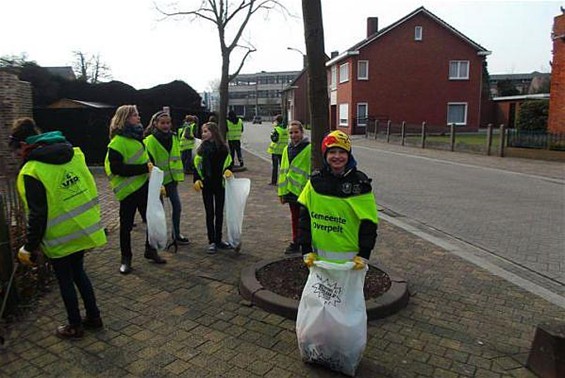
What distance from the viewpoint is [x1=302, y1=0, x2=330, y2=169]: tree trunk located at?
4.84 m

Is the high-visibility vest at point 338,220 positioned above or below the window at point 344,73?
below

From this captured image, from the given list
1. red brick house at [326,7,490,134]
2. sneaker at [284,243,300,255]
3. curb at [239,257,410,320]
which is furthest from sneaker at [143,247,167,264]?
red brick house at [326,7,490,134]

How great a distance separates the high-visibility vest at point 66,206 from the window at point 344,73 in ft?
119

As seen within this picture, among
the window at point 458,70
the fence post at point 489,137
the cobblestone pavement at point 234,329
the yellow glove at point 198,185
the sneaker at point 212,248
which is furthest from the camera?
the window at point 458,70

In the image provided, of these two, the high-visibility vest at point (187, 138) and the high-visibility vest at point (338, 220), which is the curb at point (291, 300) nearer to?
the high-visibility vest at point (338, 220)

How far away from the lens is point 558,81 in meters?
21.0

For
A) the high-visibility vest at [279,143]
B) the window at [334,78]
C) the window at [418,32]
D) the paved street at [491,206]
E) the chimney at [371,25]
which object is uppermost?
the chimney at [371,25]

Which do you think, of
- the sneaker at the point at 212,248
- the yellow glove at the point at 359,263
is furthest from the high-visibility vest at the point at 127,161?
the yellow glove at the point at 359,263

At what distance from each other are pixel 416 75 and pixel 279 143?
91.8 ft

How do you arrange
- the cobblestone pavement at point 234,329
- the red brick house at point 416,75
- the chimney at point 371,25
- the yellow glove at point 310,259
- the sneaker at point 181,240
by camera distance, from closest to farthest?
the yellow glove at point 310,259 → the cobblestone pavement at point 234,329 → the sneaker at point 181,240 → the red brick house at point 416,75 → the chimney at point 371,25

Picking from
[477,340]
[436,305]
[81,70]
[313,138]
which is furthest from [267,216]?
[81,70]

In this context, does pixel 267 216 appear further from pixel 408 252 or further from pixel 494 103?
pixel 494 103

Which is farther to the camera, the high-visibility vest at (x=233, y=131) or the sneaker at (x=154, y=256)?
the high-visibility vest at (x=233, y=131)

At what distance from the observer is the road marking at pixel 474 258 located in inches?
192
